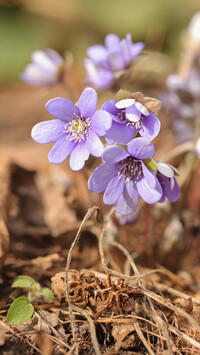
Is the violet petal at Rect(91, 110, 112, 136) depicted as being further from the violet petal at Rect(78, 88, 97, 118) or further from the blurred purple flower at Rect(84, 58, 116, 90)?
the blurred purple flower at Rect(84, 58, 116, 90)

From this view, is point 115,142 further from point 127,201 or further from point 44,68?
point 44,68

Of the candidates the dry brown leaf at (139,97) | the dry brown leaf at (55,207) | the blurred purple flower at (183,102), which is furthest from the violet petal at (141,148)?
the blurred purple flower at (183,102)

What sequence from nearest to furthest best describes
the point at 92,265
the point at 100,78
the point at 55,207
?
the point at 100,78 → the point at 92,265 → the point at 55,207

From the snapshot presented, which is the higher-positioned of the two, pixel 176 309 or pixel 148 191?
pixel 148 191

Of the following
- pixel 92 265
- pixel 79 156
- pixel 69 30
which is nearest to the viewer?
pixel 79 156

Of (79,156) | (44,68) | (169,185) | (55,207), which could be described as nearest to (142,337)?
(169,185)

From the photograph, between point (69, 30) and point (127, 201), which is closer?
point (127, 201)

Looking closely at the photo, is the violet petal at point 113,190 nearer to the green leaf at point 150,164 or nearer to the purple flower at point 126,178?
the purple flower at point 126,178
